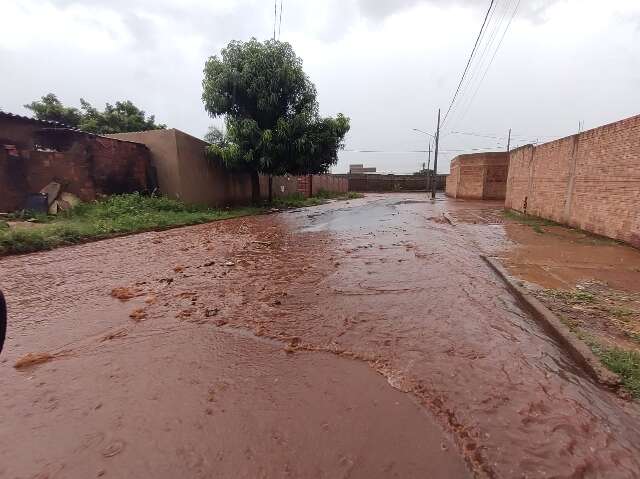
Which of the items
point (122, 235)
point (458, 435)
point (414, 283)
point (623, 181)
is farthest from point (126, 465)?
point (623, 181)

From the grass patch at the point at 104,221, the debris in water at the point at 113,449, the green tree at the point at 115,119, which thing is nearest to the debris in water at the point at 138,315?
the debris in water at the point at 113,449

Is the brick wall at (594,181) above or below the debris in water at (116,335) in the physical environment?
above

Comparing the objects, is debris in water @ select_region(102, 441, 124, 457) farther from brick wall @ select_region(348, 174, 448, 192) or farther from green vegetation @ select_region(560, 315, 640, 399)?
brick wall @ select_region(348, 174, 448, 192)

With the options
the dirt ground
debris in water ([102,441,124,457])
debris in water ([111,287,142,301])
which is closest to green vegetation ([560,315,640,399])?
the dirt ground

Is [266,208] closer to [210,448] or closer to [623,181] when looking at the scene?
[623,181]

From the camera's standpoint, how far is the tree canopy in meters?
17.8

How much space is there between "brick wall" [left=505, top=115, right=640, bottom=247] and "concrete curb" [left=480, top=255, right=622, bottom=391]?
4856mm

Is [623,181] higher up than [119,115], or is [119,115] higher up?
[119,115]

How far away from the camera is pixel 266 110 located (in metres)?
14.7

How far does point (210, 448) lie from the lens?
1878 mm

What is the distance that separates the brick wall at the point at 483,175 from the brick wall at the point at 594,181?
13.8 metres

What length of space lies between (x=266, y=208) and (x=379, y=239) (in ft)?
32.5

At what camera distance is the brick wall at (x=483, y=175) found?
26.0m

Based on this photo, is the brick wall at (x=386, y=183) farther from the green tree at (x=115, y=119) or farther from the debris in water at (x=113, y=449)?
the debris in water at (x=113, y=449)
